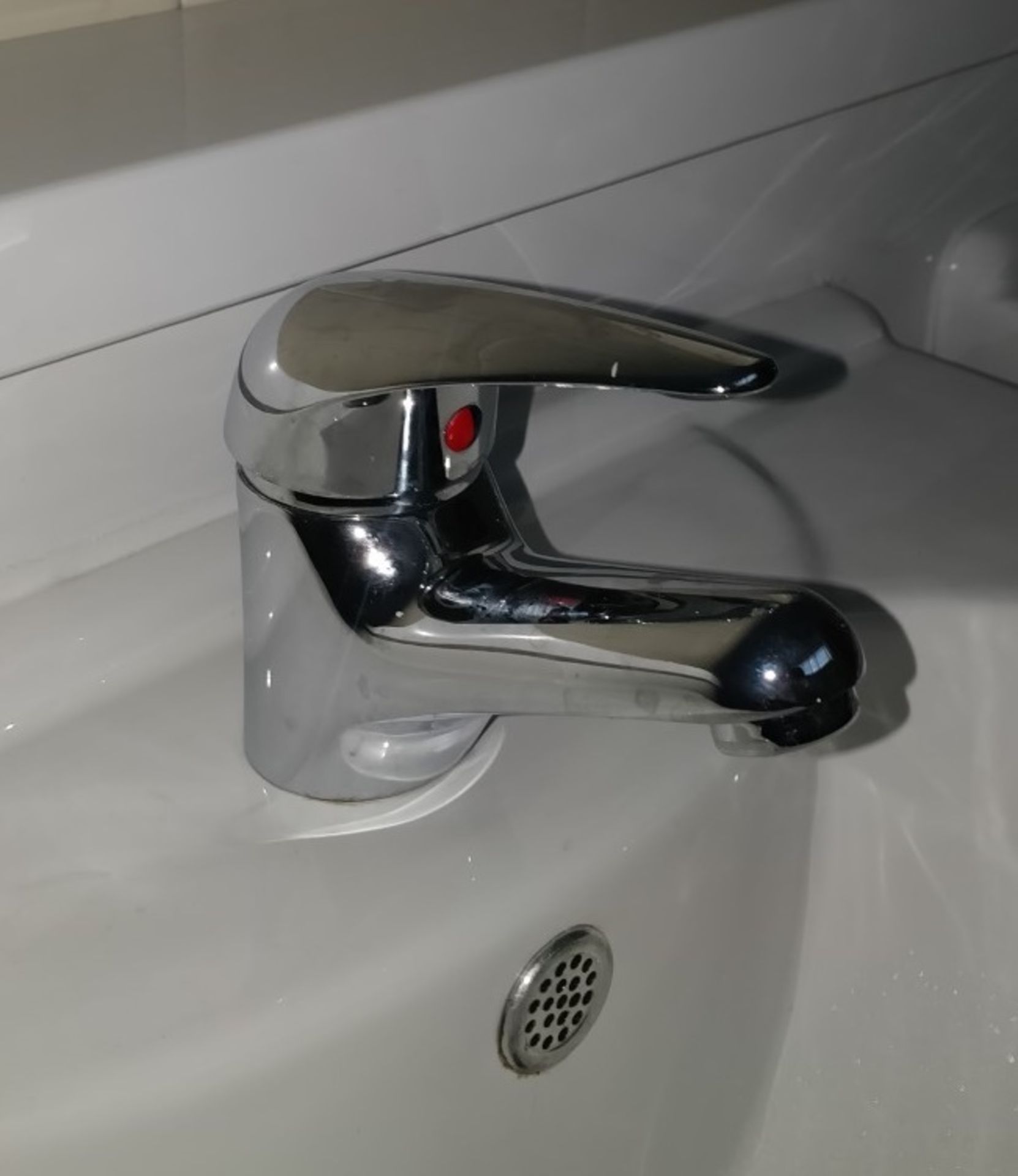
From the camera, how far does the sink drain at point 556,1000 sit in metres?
0.33

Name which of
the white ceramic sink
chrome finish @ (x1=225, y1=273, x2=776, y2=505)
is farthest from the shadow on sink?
chrome finish @ (x1=225, y1=273, x2=776, y2=505)

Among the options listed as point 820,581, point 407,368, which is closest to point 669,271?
point 820,581

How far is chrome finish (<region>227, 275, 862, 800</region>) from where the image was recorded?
251 millimetres

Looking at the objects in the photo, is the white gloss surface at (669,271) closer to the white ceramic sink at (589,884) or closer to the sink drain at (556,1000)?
the white ceramic sink at (589,884)

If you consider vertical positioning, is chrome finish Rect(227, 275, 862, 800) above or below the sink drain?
above

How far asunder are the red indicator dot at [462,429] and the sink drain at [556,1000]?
13 cm

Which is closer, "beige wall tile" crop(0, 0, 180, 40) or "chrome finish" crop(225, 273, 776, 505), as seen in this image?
"chrome finish" crop(225, 273, 776, 505)

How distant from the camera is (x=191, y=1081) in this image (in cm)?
28

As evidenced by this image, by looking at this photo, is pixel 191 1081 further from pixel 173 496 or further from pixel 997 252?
pixel 997 252

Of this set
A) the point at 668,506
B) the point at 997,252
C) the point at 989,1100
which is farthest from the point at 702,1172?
the point at 997,252

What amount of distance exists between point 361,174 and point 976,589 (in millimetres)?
200

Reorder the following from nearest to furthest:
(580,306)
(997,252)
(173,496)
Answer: (580,306) → (173,496) → (997,252)

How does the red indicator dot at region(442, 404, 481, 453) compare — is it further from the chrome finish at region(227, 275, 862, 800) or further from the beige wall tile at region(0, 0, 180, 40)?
the beige wall tile at region(0, 0, 180, 40)

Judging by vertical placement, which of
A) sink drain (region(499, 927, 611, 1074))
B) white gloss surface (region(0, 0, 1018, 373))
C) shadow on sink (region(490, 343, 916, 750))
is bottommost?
sink drain (region(499, 927, 611, 1074))
